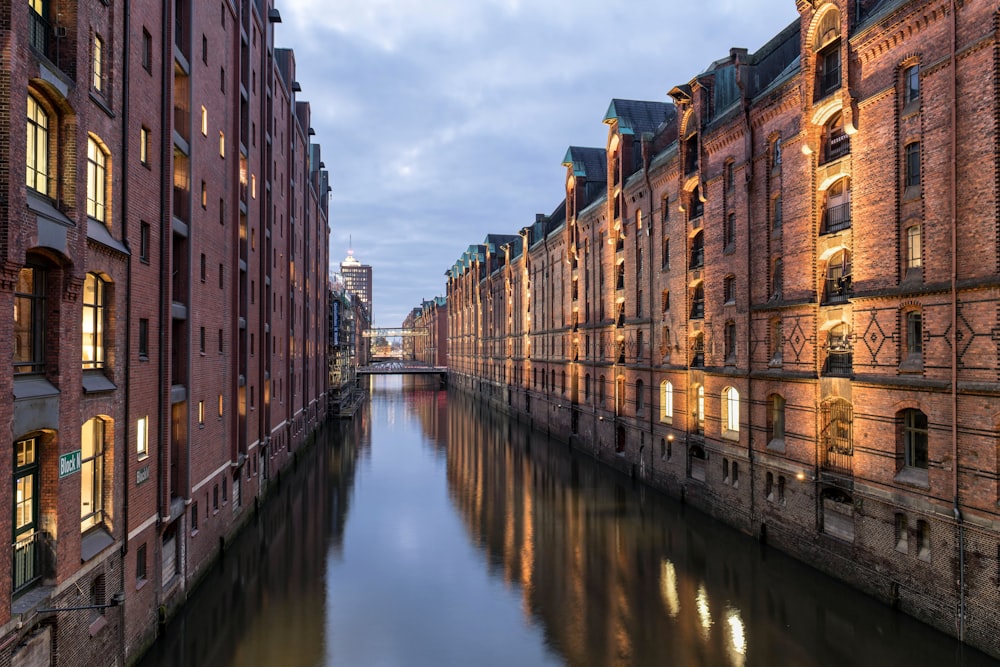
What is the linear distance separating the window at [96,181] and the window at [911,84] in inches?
815

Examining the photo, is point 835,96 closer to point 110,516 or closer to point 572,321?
point 110,516

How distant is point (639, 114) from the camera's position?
41.6 meters

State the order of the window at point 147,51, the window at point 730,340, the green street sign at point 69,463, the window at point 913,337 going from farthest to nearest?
1. the window at point 730,340
2. the window at point 913,337
3. the window at point 147,51
4. the green street sign at point 69,463

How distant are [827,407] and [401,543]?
56.3ft

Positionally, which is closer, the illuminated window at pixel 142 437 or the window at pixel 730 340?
the illuminated window at pixel 142 437

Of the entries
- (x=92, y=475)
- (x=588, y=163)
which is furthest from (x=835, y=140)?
(x=588, y=163)

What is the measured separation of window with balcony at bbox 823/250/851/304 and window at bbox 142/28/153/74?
21.5m

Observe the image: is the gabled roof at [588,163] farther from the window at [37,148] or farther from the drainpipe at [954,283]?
the window at [37,148]

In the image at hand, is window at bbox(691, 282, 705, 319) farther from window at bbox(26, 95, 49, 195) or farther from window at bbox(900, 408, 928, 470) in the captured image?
window at bbox(26, 95, 49, 195)

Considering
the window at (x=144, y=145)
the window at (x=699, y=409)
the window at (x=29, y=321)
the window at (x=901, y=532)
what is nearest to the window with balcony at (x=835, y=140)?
the window at (x=901, y=532)

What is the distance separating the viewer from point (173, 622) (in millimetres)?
17344

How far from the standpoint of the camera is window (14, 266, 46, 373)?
1068 cm

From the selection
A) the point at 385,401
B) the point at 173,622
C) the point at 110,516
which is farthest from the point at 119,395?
the point at 385,401

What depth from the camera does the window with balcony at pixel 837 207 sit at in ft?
67.7
